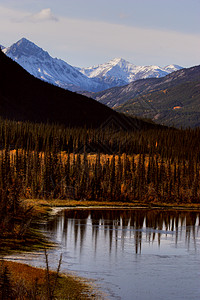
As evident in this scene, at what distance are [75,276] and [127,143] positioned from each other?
115 m

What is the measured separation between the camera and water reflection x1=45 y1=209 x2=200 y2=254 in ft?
147

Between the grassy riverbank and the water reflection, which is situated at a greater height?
the grassy riverbank

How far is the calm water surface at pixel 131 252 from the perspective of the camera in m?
28.4

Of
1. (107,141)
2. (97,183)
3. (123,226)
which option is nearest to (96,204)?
(97,183)

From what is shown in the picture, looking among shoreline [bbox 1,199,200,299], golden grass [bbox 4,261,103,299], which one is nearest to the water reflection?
shoreline [bbox 1,199,200,299]

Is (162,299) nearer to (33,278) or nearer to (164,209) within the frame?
(33,278)

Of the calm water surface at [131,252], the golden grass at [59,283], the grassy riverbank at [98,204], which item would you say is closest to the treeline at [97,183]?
the grassy riverbank at [98,204]

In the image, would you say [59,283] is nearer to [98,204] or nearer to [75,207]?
[75,207]

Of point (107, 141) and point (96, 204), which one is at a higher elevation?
point (107, 141)

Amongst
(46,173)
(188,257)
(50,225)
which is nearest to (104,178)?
(46,173)

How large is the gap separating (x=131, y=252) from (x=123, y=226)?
1613cm

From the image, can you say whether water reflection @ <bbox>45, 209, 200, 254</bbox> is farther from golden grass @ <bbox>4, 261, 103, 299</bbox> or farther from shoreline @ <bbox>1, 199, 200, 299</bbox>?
golden grass @ <bbox>4, 261, 103, 299</bbox>

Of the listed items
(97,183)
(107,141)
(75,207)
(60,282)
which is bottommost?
(60,282)

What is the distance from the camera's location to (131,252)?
38.9 metres
